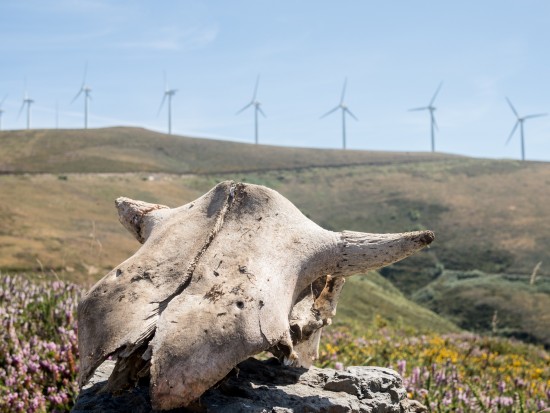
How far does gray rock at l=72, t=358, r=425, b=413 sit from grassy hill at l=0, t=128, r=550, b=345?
3065mm

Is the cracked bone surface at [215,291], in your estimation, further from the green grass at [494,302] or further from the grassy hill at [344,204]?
the green grass at [494,302]

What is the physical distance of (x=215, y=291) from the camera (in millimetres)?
3629

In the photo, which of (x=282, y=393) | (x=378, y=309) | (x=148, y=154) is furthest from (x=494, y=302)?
(x=148, y=154)

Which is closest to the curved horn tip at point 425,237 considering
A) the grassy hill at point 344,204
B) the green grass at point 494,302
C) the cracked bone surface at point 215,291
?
the cracked bone surface at point 215,291

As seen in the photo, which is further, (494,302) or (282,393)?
(494,302)

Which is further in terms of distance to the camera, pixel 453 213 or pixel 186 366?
pixel 453 213

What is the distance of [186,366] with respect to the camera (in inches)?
128

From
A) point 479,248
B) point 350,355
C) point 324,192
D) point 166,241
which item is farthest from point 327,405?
point 324,192

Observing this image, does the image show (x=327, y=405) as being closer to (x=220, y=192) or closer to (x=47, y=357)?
(x=220, y=192)

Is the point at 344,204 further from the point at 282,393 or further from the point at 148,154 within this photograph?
the point at 282,393

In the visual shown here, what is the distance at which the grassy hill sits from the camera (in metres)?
34.4

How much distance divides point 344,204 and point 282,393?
8151 cm

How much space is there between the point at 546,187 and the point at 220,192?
93192 millimetres

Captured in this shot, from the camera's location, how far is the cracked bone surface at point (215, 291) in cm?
333
